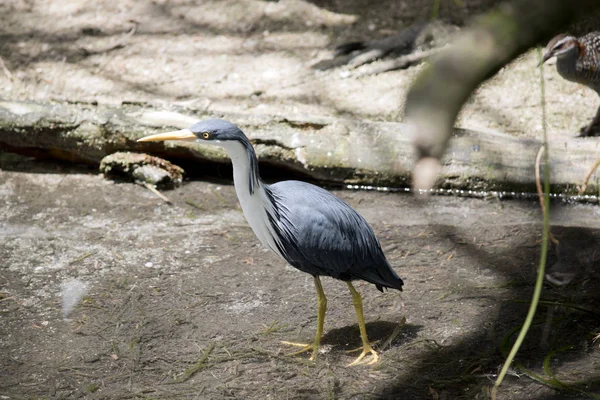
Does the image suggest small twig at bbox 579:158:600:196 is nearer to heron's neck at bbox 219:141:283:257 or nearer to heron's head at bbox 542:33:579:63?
heron's head at bbox 542:33:579:63

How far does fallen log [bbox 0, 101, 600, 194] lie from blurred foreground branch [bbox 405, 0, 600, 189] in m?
4.47

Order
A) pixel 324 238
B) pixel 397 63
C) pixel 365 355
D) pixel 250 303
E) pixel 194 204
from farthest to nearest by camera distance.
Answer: pixel 397 63 < pixel 194 204 < pixel 250 303 < pixel 365 355 < pixel 324 238

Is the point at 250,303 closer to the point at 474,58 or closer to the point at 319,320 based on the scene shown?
the point at 319,320

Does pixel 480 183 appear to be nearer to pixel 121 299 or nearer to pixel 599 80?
pixel 599 80

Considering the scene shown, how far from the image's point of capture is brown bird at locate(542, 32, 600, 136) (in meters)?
5.88

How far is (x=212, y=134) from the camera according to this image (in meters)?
3.64

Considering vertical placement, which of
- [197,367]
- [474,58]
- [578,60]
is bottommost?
[197,367]

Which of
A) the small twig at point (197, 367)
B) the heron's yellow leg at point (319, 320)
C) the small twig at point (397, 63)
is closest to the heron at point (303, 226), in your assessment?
the heron's yellow leg at point (319, 320)

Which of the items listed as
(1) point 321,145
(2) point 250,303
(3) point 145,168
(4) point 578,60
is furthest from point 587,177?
(3) point 145,168

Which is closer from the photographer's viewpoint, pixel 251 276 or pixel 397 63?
pixel 251 276

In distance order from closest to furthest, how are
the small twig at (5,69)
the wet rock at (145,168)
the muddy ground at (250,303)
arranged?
the muddy ground at (250,303) → the wet rock at (145,168) → the small twig at (5,69)

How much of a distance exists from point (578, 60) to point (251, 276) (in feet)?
11.6

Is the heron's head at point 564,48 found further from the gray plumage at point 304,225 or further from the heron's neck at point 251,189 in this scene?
the heron's neck at point 251,189

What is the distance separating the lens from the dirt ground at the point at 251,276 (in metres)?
3.62
